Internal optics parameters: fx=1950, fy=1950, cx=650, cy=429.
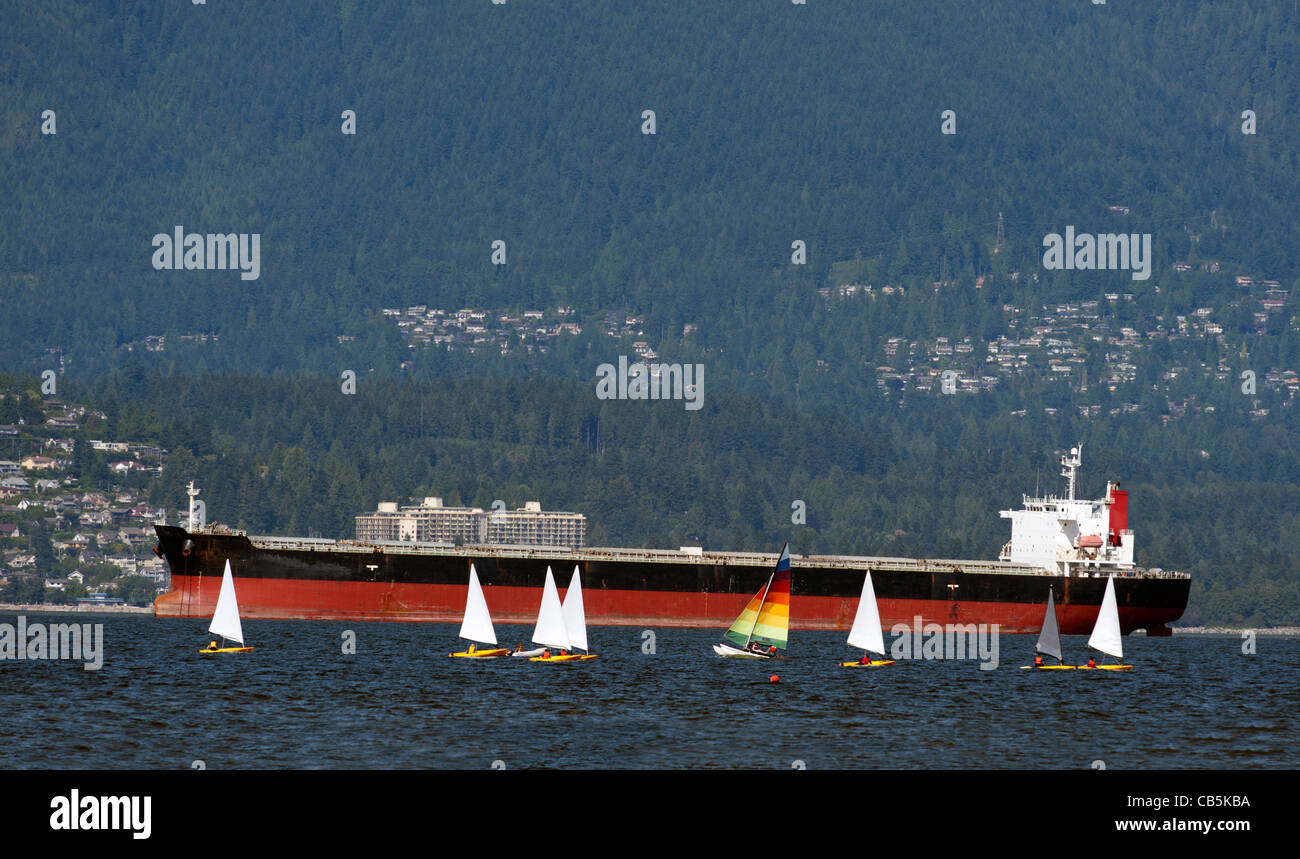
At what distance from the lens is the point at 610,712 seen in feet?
206

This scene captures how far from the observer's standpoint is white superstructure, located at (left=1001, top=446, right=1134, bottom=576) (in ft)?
362

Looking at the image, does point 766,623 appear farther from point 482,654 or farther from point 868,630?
point 482,654

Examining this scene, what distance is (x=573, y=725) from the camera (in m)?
59.1

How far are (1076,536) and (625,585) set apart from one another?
88.3 ft

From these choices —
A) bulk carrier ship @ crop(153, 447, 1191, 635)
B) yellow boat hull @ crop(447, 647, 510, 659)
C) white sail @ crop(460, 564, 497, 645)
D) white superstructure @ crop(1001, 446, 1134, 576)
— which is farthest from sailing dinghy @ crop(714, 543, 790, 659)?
white superstructure @ crop(1001, 446, 1134, 576)

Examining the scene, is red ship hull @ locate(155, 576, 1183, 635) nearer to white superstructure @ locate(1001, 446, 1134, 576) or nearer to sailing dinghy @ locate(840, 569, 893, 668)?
white superstructure @ locate(1001, 446, 1134, 576)

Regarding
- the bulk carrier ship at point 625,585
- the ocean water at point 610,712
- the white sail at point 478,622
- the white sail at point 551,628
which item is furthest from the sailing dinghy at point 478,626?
the bulk carrier ship at point 625,585

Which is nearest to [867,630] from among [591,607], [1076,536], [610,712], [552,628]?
[552,628]

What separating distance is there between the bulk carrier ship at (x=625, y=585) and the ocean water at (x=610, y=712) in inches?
406

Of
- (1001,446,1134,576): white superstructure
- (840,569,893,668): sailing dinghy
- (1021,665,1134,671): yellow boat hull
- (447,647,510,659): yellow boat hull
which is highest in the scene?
(1001,446,1134,576): white superstructure

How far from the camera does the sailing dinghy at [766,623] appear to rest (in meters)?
77.5

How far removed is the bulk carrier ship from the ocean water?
10.3 metres
